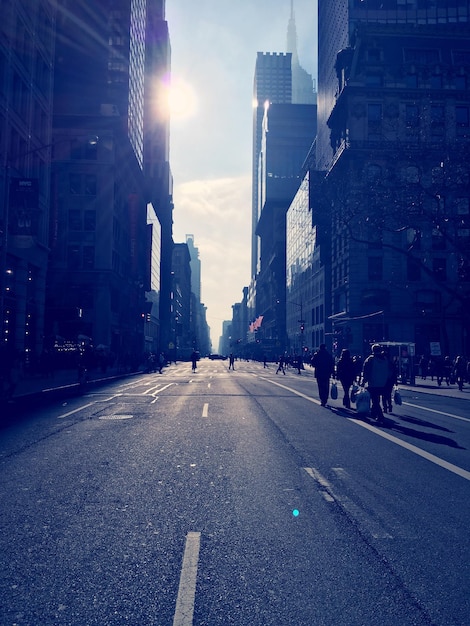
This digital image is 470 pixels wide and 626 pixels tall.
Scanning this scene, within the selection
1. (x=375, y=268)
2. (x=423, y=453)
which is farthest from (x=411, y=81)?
(x=423, y=453)

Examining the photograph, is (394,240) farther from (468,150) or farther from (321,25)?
(321,25)

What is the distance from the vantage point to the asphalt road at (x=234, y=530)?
Answer: 3.71 m

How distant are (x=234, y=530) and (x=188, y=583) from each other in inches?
53.0

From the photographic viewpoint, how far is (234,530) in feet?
17.5

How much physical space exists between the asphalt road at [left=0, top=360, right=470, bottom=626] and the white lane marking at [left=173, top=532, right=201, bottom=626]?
0.05ft

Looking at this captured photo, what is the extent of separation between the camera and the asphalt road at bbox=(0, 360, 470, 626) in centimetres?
371

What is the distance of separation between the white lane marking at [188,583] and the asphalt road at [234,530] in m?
0.01

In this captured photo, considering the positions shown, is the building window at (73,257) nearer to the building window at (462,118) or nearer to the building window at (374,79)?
the building window at (374,79)

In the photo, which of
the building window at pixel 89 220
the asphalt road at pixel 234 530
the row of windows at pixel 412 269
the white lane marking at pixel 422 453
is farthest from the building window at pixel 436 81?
the asphalt road at pixel 234 530

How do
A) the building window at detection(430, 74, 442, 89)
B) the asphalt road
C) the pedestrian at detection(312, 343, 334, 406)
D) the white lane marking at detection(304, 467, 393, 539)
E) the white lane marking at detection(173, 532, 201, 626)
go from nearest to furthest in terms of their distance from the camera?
the white lane marking at detection(173, 532, 201, 626)
the asphalt road
the white lane marking at detection(304, 467, 393, 539)
the pedestrian at detection(312, 343, 334, 406)
the building window at detection(430, 74, 442, 89)

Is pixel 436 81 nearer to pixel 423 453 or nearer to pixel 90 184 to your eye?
pixel 90 184

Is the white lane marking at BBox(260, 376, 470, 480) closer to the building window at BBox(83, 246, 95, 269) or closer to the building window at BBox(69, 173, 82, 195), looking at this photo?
the building window at BBox(83, 246, 95, 269)

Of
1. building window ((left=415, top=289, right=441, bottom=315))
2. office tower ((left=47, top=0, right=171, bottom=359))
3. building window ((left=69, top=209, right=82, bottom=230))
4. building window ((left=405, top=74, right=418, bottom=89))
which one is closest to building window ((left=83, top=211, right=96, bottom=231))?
office tower ((left=47, top=0, right=171, bottom=359))

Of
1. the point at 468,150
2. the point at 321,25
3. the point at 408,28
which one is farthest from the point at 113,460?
the point at 321,25
